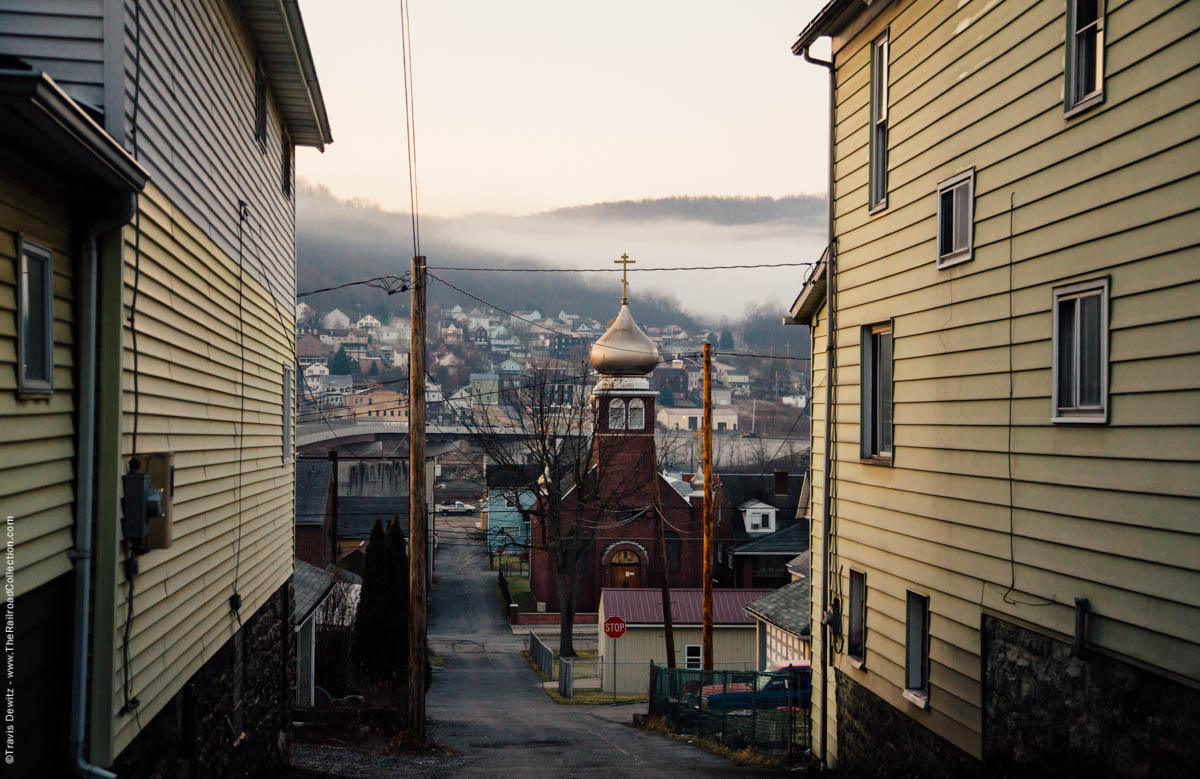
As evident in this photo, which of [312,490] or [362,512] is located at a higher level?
[312,490]

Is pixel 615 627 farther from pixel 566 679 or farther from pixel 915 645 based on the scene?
pixel 915 645

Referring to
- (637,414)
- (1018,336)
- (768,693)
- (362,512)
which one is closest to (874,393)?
(1018,336)

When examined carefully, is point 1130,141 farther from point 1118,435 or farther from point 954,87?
point 954,87

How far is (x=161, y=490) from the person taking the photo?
7.93 metres

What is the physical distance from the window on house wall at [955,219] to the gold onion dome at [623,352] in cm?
3944

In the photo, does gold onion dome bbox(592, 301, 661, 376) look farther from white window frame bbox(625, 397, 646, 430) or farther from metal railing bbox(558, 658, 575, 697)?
metal railing bbox(558, 658, 575, 697)

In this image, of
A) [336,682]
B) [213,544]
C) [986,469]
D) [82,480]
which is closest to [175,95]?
[82,480]

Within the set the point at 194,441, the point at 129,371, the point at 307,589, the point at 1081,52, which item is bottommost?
the point at 307,589

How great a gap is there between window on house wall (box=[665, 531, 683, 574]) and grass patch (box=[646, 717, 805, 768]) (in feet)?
87.7

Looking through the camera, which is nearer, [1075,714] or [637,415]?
[1075,714]

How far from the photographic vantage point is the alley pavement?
16.0 metres

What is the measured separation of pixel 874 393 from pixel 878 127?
9.74 ft

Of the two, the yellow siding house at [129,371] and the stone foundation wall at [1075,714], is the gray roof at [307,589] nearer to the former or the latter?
the yellow siding house at [129,371]

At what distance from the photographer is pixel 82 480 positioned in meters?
7.18
